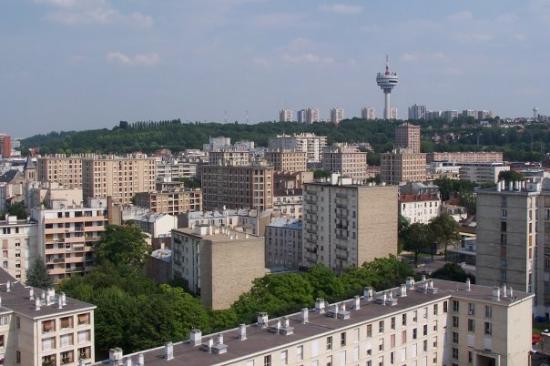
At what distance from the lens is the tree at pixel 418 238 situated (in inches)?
2515

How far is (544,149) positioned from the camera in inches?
6437

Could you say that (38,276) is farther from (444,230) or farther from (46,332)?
(444,230)

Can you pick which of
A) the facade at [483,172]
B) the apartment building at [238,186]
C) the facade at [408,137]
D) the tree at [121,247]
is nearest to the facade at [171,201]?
the apartment building at [238,186]

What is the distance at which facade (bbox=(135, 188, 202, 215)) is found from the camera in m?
82.4

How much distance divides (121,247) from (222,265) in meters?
12.5

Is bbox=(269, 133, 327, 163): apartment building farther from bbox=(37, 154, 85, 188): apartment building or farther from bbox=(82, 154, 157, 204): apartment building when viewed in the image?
bbox=(37, 154, 85, 188): apartment building

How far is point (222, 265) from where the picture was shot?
A: 145 feet

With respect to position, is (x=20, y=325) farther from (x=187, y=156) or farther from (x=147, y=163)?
(x=187, y=156)

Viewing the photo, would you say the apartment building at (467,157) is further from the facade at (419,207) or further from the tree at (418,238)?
the tree at (418,238)

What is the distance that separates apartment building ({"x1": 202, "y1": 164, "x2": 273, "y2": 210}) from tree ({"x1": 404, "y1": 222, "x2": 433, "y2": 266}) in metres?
21.5

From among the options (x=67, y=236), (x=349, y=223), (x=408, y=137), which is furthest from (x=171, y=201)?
(x=408, y=137)

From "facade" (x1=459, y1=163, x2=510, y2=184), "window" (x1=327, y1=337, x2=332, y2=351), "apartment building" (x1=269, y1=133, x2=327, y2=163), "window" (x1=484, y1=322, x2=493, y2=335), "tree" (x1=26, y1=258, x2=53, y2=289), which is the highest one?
"apartment building" (x1=269, y1=133, x2=327, y2=163)

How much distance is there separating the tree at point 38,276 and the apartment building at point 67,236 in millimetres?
4185

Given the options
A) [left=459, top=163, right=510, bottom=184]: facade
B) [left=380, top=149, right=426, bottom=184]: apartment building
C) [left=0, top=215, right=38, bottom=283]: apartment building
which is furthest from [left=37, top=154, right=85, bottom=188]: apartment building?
[left=459, top=163, right=510, bottom=184]: facade
